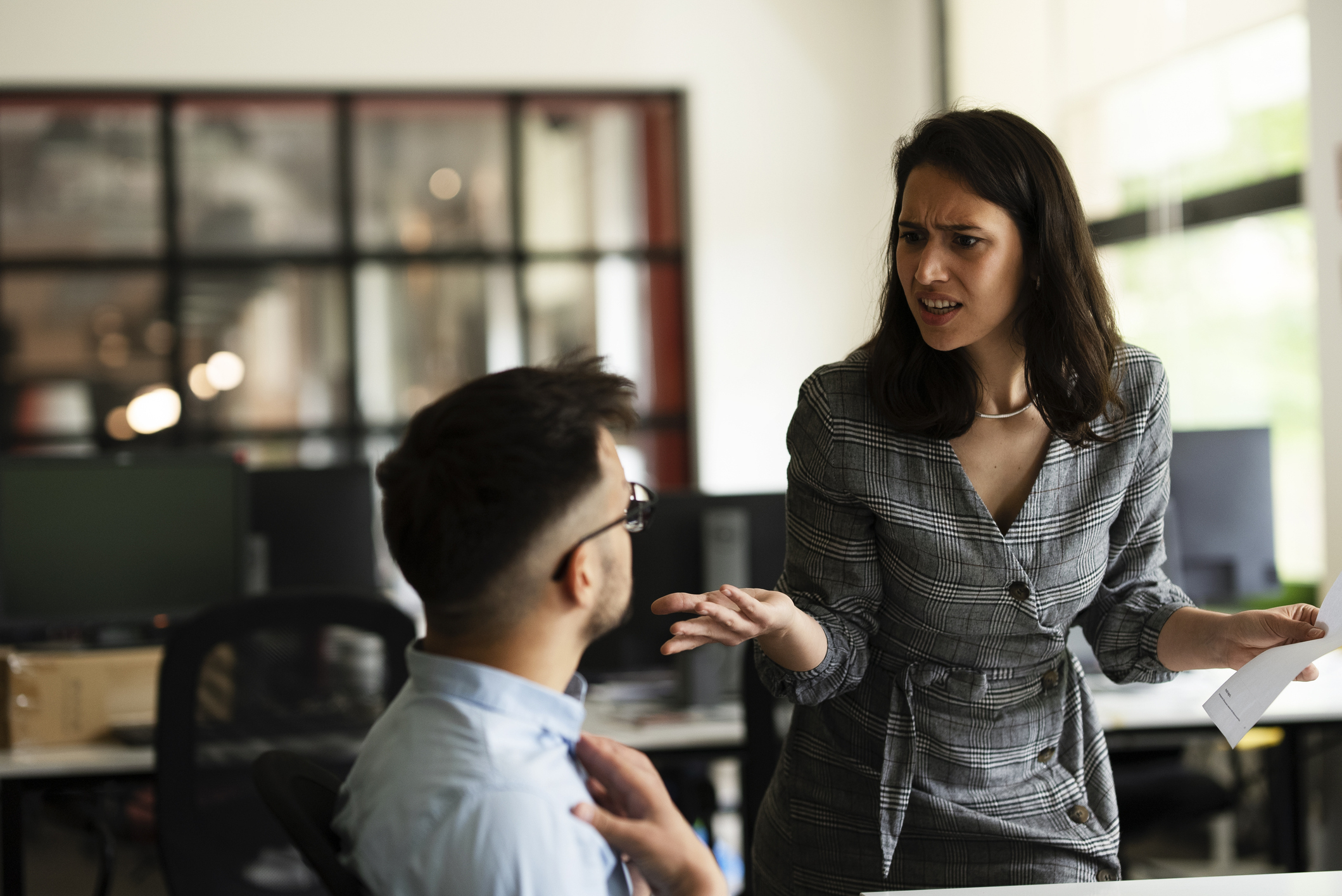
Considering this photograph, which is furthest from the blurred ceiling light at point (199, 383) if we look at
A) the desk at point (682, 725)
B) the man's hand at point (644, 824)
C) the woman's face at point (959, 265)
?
the man's hand at point (644, 824)

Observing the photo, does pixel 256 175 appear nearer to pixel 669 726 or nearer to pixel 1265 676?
pixel 669 726

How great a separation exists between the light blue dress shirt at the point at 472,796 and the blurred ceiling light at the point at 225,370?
15.6ft

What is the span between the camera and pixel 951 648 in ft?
4.38

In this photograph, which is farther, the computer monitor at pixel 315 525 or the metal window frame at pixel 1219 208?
the metal window frame at pixel 1219 208

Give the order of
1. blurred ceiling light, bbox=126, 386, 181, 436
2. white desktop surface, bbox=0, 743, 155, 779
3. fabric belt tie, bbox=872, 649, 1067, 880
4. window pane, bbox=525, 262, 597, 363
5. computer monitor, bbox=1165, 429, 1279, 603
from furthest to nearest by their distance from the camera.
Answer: window pane, bbox=525, 262, 597, 363
blurred ceiling light, bbox=126, 386, 181, 436
computer monitor, bbox=1165, 429, 1279, 603
white desktop surface, bbox=0, 743, 155, 779
fabric belt tie, bbox=872, 649, 1067, 880

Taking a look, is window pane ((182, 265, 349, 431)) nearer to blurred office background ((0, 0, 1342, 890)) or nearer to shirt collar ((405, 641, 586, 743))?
blurred office background ((0, 0, 1342, 890))

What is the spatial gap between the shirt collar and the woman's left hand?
0.73 metres

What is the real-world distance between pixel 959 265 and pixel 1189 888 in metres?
0.68

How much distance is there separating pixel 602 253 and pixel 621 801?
4851 mm

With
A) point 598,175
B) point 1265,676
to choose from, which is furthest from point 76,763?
point 598,175

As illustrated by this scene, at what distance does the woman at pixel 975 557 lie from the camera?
1.32 metres

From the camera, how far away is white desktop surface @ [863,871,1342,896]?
119 cm

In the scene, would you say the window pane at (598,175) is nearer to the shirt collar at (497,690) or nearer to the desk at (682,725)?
the desk at (682,725)

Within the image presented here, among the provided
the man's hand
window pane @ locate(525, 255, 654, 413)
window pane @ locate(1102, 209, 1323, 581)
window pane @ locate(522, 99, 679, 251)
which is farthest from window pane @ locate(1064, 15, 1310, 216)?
the man's hand
